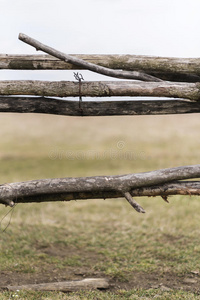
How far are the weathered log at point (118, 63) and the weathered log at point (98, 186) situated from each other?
1208 millimetres

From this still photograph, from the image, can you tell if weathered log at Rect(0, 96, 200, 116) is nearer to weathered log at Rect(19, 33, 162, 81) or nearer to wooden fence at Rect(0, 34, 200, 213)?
wooden fence at Rect(0, 34, 200, 213)

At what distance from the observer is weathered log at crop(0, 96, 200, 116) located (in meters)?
4.91

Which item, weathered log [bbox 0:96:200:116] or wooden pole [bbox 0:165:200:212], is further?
weathered log [bbox 0:96:200:116]

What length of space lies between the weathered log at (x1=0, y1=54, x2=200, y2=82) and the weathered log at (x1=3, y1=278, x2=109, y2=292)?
2.70m

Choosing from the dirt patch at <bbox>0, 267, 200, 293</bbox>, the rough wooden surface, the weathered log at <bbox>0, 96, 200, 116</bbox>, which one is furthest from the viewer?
the dirt patch at <bbox>0, 267, 200, 293</bbox>

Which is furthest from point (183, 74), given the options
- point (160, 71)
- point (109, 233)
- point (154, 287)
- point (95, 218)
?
point (95, 218)

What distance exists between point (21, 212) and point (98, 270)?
3479mm

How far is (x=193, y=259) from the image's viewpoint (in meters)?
6.34

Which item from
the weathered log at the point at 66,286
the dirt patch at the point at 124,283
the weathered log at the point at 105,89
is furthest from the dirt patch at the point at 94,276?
the weathered log at the point at 105,89

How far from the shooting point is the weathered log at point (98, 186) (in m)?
4.47

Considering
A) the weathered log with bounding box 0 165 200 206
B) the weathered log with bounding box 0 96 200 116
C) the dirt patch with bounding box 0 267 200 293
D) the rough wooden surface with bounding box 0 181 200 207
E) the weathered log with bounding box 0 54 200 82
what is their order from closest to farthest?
the weathered log with bounding box 0 165 200 206 → the rough wooden surface with bounding box 0 181 200 207 → the weathered log with bounding box 0 54 200 82 → the weathered log with bounding box 0 96 200 116 → the dirt patch with bounding box 0 267 200 293

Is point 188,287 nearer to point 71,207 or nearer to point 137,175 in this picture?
point 137,175

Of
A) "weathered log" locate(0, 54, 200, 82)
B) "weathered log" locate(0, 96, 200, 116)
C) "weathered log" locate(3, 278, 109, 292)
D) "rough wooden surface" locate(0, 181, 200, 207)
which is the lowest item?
"weathered log" locate(3, 278, 109, 292)

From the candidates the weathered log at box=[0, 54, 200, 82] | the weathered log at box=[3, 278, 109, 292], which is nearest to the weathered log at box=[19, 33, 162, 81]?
the weathered log at box=[0, 54, 200, 82]
